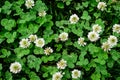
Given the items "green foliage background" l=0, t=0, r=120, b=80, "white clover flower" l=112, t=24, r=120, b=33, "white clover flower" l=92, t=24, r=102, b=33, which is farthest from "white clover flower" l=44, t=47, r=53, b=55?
"white clover flower" l=112, t=24, r=120, b=33

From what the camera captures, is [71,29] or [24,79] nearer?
[24,79]

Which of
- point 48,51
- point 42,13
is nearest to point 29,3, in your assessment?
point 42,13

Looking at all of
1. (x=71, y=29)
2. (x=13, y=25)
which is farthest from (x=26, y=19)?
(x=71, y=29)

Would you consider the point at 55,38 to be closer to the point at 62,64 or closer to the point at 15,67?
the point at 62,64

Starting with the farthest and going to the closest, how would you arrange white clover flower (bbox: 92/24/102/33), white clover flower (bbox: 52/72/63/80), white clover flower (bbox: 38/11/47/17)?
white clover flower (bbox: 38/11/47/17) → white clover flower (bbox: 92/24/102/33) → white clover flower (bbox: 52/72/63/80)

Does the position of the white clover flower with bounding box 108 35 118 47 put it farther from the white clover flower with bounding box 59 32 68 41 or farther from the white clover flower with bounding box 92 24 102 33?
the white clover flower with bounding box 59 32 68 41

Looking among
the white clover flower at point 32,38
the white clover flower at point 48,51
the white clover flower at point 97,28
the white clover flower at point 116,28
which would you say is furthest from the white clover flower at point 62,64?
the white clover flower at point 116,28

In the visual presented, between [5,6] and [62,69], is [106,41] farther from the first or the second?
[5,6]

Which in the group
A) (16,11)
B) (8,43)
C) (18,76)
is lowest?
(18,76)
